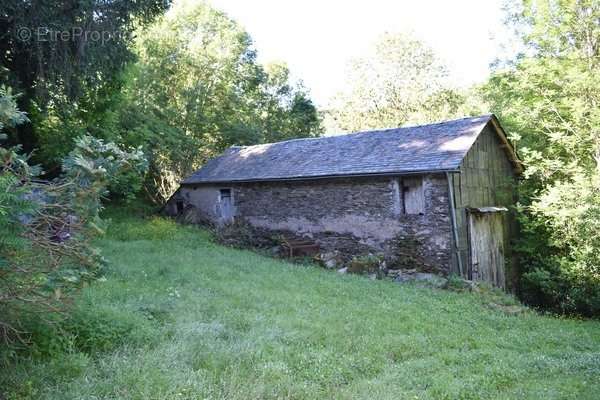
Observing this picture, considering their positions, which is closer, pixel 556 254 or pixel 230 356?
pixel 230 356

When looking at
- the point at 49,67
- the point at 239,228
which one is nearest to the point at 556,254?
the point at 239,228

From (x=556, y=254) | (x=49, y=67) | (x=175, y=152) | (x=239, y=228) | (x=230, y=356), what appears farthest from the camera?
(x=175, y=152)

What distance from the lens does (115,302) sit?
6.77 metres

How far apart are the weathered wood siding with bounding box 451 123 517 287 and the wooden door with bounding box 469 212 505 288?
11.9 inches

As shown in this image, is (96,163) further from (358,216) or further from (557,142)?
(557,142)

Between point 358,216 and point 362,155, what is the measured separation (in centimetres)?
211

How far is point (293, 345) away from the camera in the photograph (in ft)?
20.0

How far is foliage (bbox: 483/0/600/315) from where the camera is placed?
12.7 m

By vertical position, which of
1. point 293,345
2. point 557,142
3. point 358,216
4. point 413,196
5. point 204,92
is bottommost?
point 293,345

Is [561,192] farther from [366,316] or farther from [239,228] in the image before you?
[239,228]

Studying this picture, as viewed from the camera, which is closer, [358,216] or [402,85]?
[358,216]

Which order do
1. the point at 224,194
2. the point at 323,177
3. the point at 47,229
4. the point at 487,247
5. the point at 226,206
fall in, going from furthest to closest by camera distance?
the point at 224,194
the point at 226,206
the point at 323,177
the point at 487,247
the point at 47,229

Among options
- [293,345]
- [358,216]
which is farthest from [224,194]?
[293,345]

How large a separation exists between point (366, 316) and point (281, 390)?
351 centimetres
